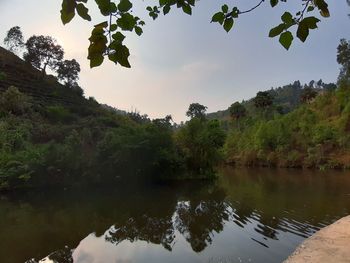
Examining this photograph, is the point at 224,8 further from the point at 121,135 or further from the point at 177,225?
the point at 121,135

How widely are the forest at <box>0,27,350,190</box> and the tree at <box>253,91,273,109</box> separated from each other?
20cm

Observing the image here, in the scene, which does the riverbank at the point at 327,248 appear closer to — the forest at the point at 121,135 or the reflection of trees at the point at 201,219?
the reflection of trees at the point at 201,219

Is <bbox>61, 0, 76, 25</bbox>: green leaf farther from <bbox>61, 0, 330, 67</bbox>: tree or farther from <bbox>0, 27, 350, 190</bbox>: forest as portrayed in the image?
<bbox>0, 27, 350, 190</bbox>: forest

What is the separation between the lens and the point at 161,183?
131 feet

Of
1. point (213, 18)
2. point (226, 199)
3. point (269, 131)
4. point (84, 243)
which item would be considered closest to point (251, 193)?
point (226, 199)

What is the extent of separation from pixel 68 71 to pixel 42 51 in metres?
5.28

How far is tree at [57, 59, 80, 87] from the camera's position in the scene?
65938mm

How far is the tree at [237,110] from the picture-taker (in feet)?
278

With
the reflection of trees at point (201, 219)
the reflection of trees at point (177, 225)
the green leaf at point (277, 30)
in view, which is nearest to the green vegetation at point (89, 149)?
the reflection of trees at point (201, 219)

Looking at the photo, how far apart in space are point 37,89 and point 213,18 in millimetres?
65443

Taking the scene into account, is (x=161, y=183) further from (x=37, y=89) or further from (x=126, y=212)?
(x=37, y=89)

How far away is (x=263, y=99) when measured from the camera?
7844cm

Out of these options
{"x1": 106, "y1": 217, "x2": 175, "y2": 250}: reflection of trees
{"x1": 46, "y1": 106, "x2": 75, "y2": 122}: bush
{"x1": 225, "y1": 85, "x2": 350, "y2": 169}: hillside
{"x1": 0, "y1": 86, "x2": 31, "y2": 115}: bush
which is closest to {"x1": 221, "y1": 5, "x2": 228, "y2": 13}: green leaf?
{"x1": 106, "y1": 217, "x2": 175, "y2": 250}: reflection of trees

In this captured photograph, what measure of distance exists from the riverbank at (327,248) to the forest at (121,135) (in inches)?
526
